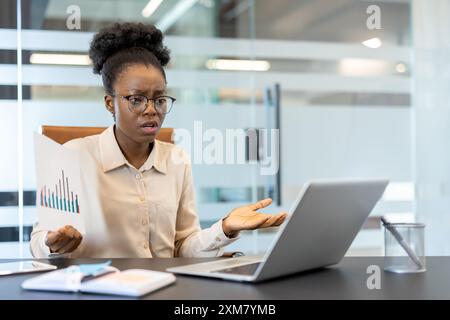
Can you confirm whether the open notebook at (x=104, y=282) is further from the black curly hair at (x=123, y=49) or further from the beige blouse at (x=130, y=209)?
the black curly hair at (x=123, y=49)

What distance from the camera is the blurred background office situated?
9.81 ft

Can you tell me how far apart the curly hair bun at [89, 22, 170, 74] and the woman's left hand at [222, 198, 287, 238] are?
0.67 m

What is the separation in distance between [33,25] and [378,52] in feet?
6.32

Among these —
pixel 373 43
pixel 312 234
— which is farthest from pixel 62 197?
pixel 373 43

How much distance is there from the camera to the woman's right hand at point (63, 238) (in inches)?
49.8

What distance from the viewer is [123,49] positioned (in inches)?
69.3

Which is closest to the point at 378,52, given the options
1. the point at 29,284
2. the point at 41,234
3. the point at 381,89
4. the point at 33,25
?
the point at 381,89

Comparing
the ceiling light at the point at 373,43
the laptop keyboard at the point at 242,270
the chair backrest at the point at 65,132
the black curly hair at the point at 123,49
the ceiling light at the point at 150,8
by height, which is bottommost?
the laptop keyboard at the point at 242,270

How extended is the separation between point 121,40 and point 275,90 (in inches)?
67.6

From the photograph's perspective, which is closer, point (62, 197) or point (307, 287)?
point (307, 287)

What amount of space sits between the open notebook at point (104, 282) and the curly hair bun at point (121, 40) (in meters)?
0.94

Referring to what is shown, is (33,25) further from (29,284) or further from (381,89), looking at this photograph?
(29,284)

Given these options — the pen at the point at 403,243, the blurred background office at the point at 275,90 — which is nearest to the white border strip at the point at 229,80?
the blurred background office at the point at 275,90

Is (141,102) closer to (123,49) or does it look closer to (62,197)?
(123,49)
